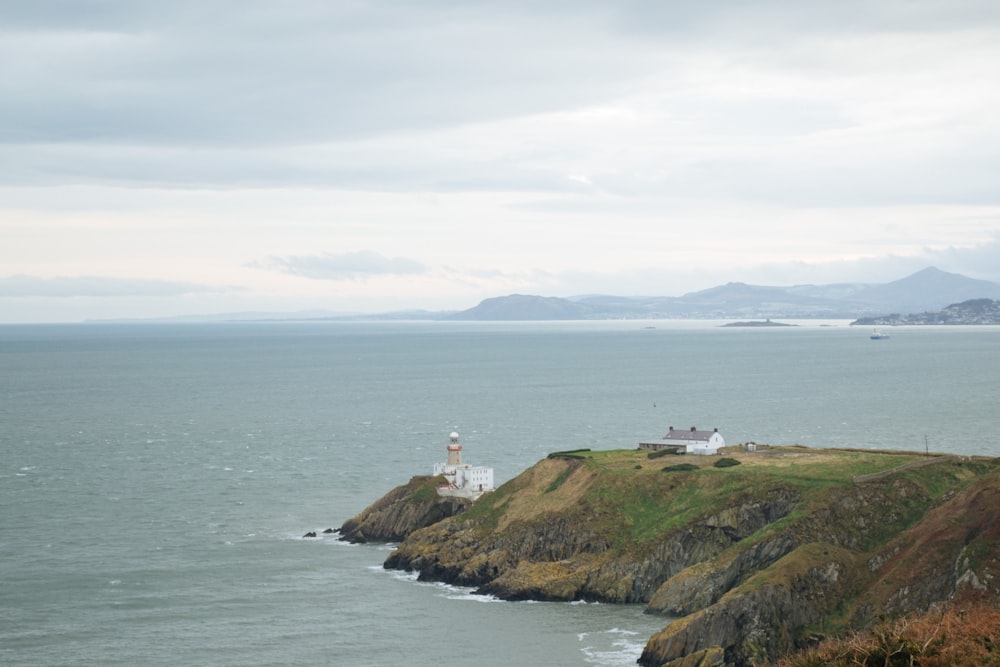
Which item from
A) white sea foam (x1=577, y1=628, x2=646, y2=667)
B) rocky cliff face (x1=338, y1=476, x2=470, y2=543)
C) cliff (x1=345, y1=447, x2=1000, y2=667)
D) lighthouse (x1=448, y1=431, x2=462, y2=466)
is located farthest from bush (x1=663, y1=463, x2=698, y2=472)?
white sea foam (x1=577, y1=628, x2=646, y2=667)

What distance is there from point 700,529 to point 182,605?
35.2 m

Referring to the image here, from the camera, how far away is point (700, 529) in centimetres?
8506

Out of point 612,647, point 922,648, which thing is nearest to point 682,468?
point 612,647

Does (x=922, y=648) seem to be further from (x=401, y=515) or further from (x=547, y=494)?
(x=401, y=515)

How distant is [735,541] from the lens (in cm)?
8431

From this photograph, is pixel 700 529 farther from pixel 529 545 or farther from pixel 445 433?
pixel 445 433

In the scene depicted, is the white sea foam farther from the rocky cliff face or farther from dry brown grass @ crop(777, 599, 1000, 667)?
the rocky cliff face

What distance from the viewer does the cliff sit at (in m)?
68.9

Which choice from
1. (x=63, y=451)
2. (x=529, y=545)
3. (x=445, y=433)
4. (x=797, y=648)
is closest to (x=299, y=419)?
(x=445, y=433)

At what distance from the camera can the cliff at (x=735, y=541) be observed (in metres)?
68.9

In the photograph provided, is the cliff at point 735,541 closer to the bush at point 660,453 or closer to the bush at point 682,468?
the bush at point 682,468

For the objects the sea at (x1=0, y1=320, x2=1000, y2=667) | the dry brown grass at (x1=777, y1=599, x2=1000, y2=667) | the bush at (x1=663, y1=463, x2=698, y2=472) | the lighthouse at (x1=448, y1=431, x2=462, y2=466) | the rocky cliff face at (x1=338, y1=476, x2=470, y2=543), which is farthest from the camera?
the lighthouse at (x1=448, y1=431, x2=462, y2=466)

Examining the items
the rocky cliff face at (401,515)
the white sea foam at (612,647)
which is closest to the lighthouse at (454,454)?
the rocky cliff face at (401,515)

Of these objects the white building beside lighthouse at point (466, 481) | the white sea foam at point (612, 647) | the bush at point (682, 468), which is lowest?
the white sea foam at point (612, 647)
